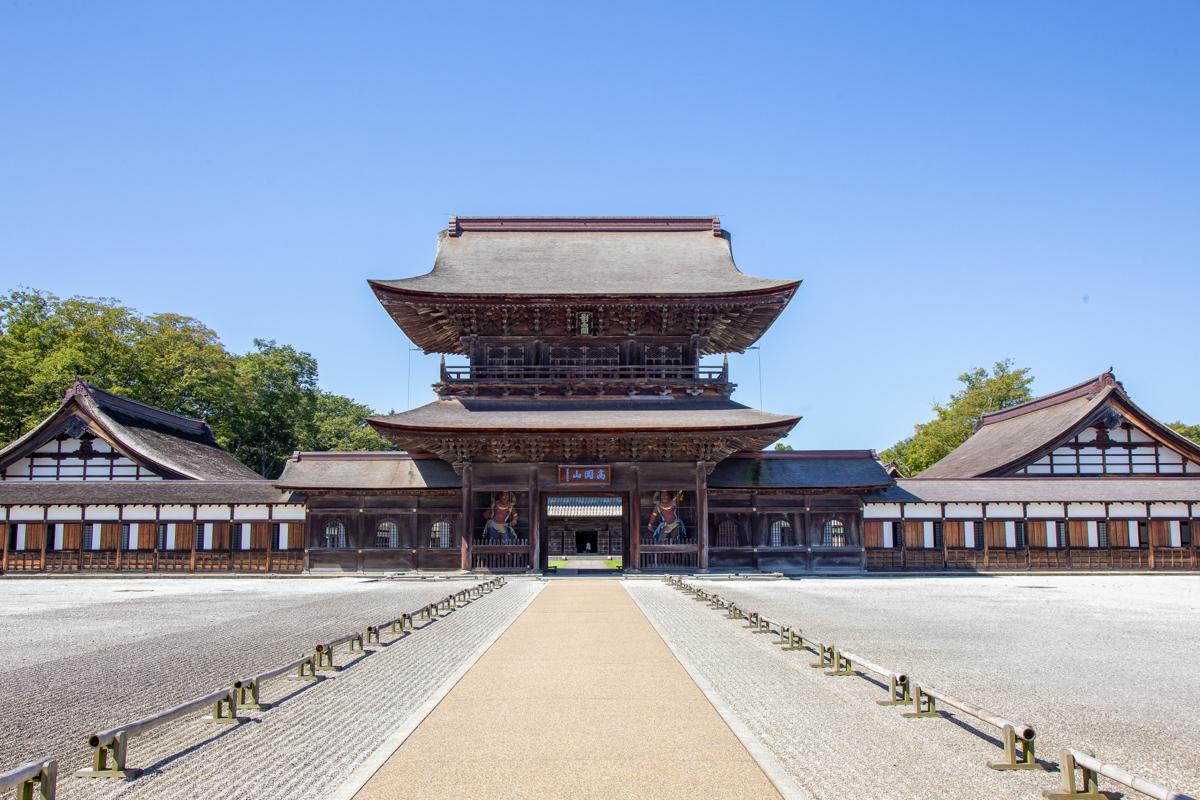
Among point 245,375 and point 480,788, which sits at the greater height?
point 245,375

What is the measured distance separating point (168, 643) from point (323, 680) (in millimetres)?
4717

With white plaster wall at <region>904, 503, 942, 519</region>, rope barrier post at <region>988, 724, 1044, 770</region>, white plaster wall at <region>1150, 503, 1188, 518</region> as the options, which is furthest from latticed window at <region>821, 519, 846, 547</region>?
rope barrier post at <region>988, 724, 1044, 770</region>

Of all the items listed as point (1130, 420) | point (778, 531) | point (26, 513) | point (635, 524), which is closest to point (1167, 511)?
point (1130, 420)

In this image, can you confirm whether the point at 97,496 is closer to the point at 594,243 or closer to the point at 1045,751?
the point at 594,243

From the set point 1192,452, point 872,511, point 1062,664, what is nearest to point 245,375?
point 872,511

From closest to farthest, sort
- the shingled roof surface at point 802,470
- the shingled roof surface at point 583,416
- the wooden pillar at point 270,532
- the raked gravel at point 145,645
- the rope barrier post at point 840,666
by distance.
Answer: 1. the raked gravel at point 145,645
2. the rope barrier post at point 840,666
3. the shingled roof surface at point 583,416
4. the shingled roof surface at point 802,470
5. the wooden pillar at point 270,532

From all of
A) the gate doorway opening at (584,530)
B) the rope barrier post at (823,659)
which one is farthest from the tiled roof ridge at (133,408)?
the rope barrier post at (823,659)

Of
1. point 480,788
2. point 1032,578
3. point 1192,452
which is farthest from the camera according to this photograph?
point 1192,452

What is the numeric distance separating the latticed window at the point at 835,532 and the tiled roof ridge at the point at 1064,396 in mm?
13384

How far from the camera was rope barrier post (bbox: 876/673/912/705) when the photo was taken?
9.30 m

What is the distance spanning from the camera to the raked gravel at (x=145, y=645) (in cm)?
856

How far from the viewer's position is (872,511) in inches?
1351

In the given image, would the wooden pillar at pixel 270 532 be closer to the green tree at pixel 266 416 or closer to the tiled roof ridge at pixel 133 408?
the tiled roof ridge at pixel 133 408

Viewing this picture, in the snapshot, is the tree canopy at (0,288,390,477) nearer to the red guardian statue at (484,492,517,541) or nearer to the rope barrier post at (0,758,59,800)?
the red guardian statue at (484,492,517,541)
